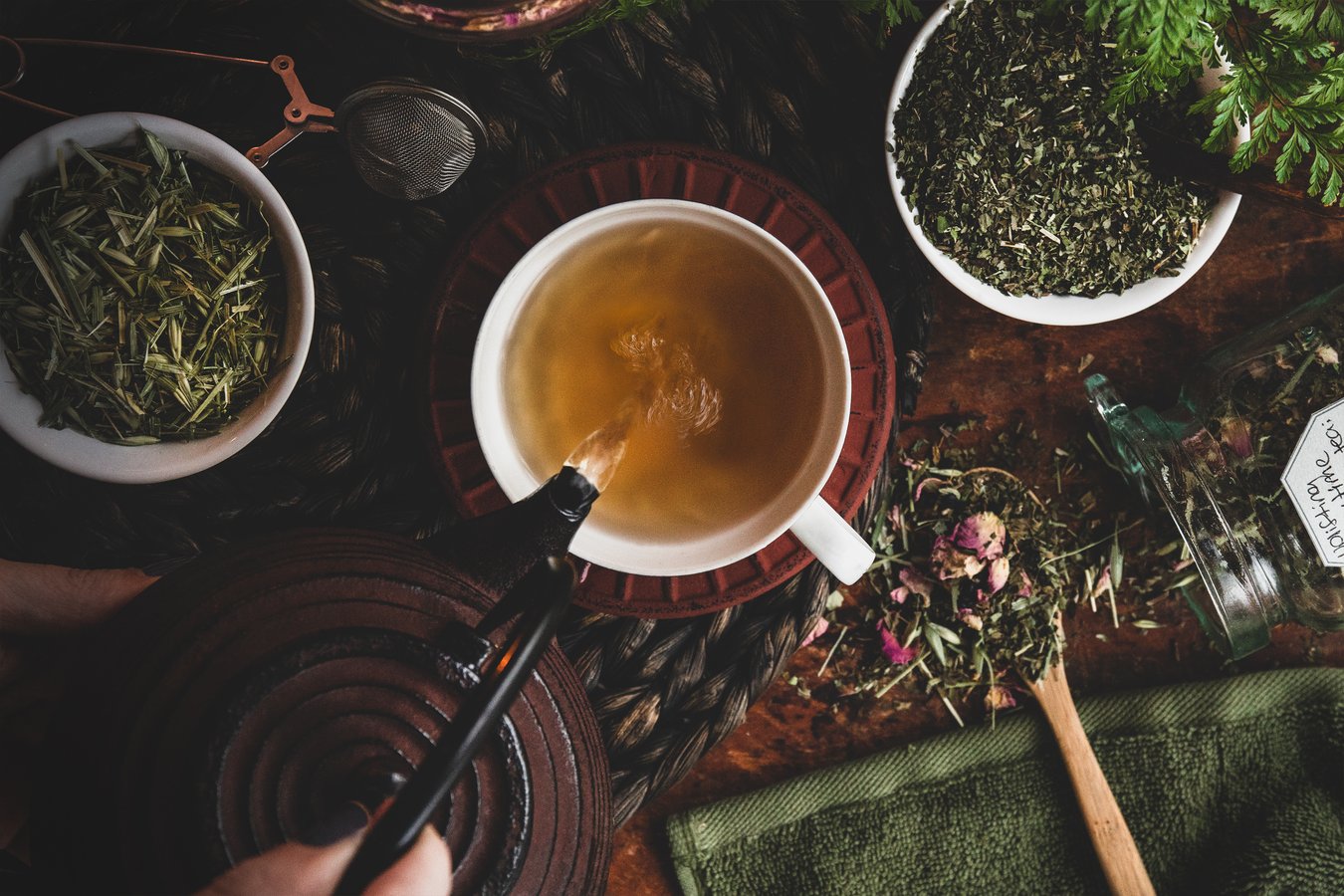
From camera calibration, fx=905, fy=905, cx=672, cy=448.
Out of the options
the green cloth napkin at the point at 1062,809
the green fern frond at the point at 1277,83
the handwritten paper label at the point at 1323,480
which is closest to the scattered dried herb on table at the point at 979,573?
the green cloth napkin at the point at 1062,809

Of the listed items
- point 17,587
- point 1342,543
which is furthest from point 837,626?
point 17,587

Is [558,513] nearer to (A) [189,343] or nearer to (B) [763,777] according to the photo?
(A) [189,343]

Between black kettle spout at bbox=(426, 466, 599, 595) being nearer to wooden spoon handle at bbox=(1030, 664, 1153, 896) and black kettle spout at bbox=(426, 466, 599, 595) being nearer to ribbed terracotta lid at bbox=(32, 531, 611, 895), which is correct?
ribbed terracotta lid at bbox=(32, 531, 611, 895)

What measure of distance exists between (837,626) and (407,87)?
3.22 feet

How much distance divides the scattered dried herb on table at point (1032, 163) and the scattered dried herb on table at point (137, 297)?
89 cm

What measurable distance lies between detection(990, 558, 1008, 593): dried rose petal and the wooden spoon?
132mm

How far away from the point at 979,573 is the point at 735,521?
0.45 m

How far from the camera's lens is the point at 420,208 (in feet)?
4.03

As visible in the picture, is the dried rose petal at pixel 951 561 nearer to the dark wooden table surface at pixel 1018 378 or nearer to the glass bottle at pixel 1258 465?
the dark wooden table surface at pixel 1018 378

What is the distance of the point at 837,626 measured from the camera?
1398 mm

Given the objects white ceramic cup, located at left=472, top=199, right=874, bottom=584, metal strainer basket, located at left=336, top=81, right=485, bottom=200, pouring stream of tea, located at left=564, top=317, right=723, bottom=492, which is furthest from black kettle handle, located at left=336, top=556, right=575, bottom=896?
metal strainer basket, located at left=336, top=81, right=485, bottom=200

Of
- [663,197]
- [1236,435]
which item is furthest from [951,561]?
[663,197]

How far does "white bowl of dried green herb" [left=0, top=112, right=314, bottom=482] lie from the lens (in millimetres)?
1084

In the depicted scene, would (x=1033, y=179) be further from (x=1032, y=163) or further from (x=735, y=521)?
(x=735, y=521)
